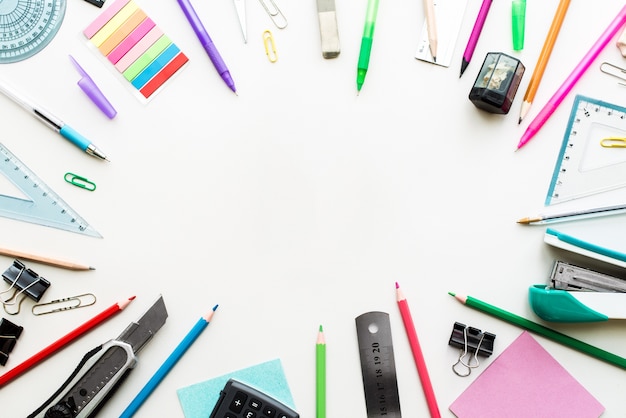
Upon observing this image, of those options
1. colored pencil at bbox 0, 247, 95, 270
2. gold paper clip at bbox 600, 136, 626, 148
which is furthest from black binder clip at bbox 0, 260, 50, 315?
gold paper clip at bbox 600, 136, 626, 148

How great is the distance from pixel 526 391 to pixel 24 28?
159 centimetres

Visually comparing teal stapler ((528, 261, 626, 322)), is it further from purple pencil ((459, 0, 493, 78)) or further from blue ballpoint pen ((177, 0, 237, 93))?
blue ballpoint pen ((177, 0, 237, 93))

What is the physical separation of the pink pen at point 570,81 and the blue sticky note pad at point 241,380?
0.86 metres

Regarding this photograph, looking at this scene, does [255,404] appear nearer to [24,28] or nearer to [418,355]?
[418,355]

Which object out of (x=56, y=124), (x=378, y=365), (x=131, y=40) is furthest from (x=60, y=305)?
(x=378, y=365)

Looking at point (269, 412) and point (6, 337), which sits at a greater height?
point (6, 337)

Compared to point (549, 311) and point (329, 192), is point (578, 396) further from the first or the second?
point (329, 192)

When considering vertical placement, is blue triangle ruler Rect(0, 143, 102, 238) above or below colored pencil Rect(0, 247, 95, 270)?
above

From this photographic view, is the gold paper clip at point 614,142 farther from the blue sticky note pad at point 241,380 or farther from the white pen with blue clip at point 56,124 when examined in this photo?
the white pen with blue clip at point 56,124

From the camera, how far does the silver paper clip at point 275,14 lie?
152cm

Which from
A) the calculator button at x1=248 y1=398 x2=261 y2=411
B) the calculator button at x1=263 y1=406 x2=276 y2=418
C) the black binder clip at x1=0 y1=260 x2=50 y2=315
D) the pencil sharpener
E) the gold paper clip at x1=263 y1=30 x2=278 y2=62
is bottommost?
the calculator button at x1=263 y1=406 x2=276 y2=418

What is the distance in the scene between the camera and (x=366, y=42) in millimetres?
1493

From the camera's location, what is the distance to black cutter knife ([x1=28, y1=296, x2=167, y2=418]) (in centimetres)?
140

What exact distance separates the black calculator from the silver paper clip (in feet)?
3.07
